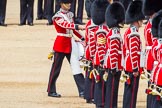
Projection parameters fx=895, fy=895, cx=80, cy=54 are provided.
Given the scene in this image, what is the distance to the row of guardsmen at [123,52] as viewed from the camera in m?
11.3

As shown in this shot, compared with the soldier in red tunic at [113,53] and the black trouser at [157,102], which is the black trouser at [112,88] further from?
the black trouser at [157,102]

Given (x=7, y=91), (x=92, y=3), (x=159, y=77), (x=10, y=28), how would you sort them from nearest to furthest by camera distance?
(x=159, y=77), (x=92, y=3), (x=7, y=91), (x=10, y=28)

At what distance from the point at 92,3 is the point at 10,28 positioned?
9.56 m

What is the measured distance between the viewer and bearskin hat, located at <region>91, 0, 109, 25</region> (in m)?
13.2

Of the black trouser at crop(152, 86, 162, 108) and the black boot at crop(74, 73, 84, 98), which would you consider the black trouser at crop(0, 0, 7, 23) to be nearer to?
the black boot at crop(74, 73, 84, 98)

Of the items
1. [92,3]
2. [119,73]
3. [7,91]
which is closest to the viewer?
[119,73]

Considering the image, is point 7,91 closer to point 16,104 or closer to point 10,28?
point 16,104

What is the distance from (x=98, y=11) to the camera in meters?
13.3

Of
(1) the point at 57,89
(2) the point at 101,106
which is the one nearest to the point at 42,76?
(1) the point at 57,89

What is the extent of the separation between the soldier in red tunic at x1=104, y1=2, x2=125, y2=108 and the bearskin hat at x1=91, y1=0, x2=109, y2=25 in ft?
1.23

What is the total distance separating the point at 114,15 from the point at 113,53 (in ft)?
1.96

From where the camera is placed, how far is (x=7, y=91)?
49.0 ft

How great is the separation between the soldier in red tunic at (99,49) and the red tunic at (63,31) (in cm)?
86

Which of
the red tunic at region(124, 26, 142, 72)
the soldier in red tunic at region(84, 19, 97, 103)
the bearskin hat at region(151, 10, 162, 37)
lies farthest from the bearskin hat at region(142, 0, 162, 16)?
the soldier in red tunic at region(84, 19, 97, 103)
